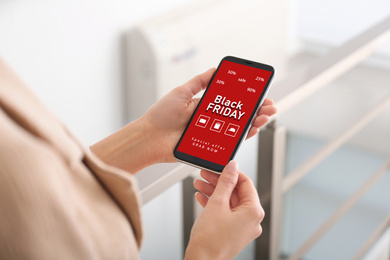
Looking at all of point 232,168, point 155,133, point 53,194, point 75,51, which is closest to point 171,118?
point 155,133

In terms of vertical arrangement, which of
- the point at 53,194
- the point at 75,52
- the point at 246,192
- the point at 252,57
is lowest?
the point at 252,57

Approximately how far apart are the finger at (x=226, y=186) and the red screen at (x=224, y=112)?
0.21 ft

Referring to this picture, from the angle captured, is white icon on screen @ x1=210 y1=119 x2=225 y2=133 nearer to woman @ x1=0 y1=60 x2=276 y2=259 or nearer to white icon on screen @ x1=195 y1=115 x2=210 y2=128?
white icon on screen @ x1=195 y1=115 x2=210 y2=128

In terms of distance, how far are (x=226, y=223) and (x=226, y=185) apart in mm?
49

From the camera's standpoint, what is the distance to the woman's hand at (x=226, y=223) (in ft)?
1.62

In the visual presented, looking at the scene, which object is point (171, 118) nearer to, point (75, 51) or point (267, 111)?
point (267, 111)

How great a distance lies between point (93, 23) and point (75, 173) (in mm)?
1324

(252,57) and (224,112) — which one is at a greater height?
(224,112)

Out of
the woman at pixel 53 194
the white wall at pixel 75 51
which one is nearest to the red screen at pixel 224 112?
the woman at pixel 53 194

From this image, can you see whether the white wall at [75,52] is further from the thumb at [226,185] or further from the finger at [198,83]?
the thumb at [226,185]

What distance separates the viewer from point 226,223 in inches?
20.4

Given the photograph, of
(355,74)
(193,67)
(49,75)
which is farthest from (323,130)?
(49,75)

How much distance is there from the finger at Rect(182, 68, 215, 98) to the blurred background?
0.10 m

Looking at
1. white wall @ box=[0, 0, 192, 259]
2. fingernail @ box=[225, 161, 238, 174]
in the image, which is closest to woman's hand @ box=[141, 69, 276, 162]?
fingernail @ box=[225, 161, 238, 174]
